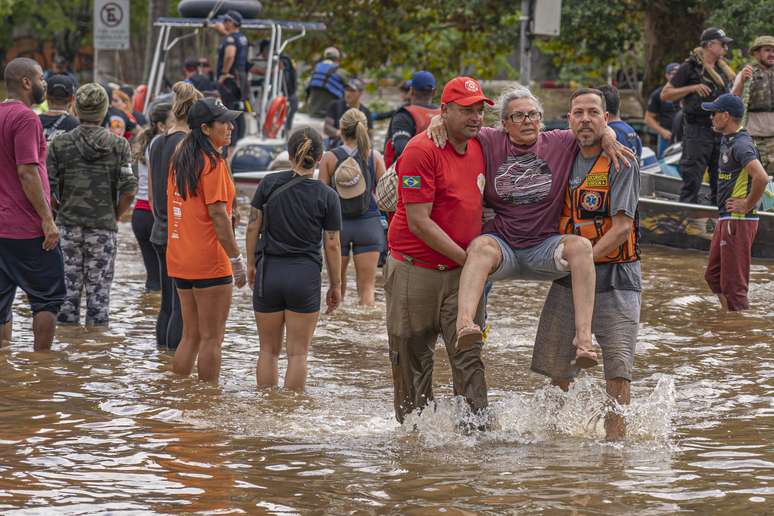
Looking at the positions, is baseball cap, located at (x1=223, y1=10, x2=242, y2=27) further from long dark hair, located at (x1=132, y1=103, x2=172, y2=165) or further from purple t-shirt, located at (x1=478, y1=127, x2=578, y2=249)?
purple t-shirt, located at (x1=478, y1=127, x2=578, y2=249)

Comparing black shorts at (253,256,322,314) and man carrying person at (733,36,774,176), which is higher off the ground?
man carrying person at (733,36,774,176)

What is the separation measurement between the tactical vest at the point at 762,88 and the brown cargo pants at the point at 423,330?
25.2 feet

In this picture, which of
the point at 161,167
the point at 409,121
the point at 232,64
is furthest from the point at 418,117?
the point at 232,64

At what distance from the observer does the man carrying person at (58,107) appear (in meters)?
9.93

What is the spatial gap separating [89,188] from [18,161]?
3.89 ft

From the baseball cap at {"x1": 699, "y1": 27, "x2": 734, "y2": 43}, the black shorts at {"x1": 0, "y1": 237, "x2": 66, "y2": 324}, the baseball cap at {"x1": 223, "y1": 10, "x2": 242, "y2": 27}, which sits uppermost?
the baseball cap at {"x1": 223, "y1": 10, "x2": 242, "y2": 27}

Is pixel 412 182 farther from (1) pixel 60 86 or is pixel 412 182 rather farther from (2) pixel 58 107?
(2) pixel 58 107

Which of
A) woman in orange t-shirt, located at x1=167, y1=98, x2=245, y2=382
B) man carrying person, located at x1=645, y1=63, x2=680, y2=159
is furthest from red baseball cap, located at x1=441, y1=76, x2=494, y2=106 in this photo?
man carrying person, located at x1=645, y1=63, x2=680, y2=159

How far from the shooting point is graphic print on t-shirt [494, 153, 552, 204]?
666cm

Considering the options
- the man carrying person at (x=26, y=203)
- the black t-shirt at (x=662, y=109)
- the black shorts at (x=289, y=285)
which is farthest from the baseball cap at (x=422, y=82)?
the black t-shirt at (x=662, y=109)

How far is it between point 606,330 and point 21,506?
3.05 metres

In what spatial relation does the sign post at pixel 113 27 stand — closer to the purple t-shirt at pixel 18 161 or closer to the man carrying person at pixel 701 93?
the man carrying person at pixel 701 93

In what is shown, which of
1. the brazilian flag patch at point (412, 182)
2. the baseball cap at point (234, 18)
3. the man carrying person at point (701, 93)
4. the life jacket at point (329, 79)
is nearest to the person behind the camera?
the brazilian flag patch at point (412, 182)

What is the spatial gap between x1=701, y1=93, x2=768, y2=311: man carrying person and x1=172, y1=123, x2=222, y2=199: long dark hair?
15.3ft
